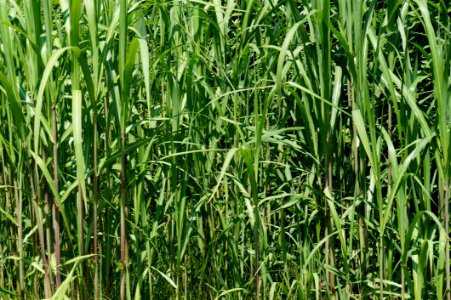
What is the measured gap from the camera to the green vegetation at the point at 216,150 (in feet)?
8.24

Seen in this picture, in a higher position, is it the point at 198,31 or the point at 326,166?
the point at 198,31

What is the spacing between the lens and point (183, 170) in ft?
9.50

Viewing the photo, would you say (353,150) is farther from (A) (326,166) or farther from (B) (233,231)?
(B) (233,231)

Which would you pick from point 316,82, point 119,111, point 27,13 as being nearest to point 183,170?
point 119,111

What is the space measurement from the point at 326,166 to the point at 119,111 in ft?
2.24

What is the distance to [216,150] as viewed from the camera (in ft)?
8.96

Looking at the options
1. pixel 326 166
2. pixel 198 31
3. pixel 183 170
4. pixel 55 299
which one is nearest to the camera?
pixel 55 299

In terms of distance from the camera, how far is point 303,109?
8.73 feet

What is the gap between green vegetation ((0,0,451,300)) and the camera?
2.51 m

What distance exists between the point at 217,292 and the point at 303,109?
2.55 ft

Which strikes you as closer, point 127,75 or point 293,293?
point 127,75

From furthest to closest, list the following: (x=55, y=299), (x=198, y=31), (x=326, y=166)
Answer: (x=198, y=31), (x=326, y=166), (x=55, y=299)

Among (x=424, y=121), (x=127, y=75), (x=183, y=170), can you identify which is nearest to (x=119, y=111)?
(x=127, y=75)

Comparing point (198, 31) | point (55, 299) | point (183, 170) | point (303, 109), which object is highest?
point (198, 31)
